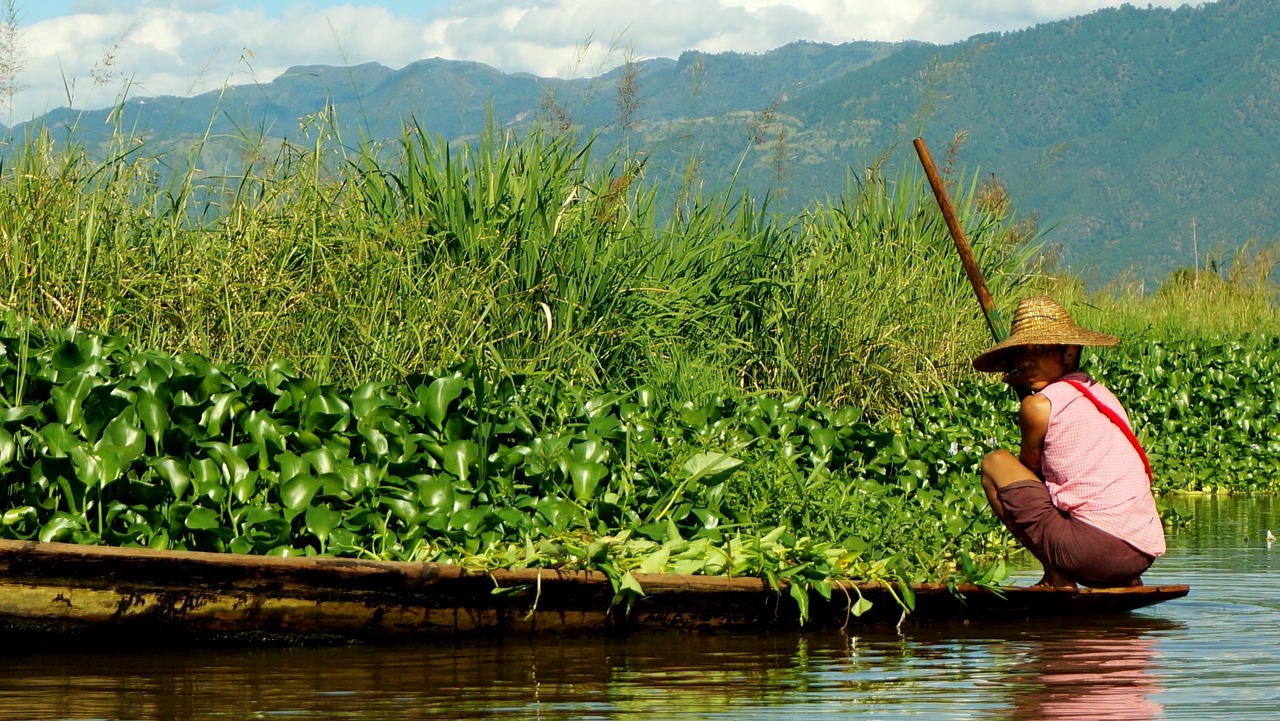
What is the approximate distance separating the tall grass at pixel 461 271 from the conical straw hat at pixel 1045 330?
1.89m

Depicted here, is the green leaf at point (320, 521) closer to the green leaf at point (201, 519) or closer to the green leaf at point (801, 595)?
the green leaf at point (201, 519)

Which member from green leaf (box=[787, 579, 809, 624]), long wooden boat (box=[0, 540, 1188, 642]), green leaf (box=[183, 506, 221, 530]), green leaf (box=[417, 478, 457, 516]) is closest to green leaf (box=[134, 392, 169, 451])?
green leaf (box=[183, 506, 221, 530])

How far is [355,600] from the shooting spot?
4711 mm

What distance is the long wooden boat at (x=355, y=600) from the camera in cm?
448

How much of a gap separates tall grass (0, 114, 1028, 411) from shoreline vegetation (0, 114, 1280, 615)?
0.02 m

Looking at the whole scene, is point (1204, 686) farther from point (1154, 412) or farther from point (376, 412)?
point (1154, 412)

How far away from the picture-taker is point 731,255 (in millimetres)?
8172

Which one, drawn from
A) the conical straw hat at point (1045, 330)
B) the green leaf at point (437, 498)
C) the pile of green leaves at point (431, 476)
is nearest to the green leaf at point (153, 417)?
the pile of green leaves at point (431, 476)

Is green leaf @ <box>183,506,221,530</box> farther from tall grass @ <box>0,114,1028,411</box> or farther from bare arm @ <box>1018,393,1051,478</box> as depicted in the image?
bare arm @ <box>1018,393,1051,478</box>

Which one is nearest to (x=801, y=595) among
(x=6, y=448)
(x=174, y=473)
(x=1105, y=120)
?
(x=174, y=473)

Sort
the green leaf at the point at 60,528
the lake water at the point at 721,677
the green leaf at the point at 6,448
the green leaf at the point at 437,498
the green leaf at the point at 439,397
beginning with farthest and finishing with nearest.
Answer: the green leaf at the point at 439,397, the green leaf at the point at 437,498, the green leaf at the point at 6,448, the green leaf at the point at 60,528, the lake water at the point at 721,677

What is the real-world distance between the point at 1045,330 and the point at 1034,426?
0.34m

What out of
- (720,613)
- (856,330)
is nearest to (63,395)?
(720,613)

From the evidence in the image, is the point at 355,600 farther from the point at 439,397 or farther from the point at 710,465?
the point at 710,465
